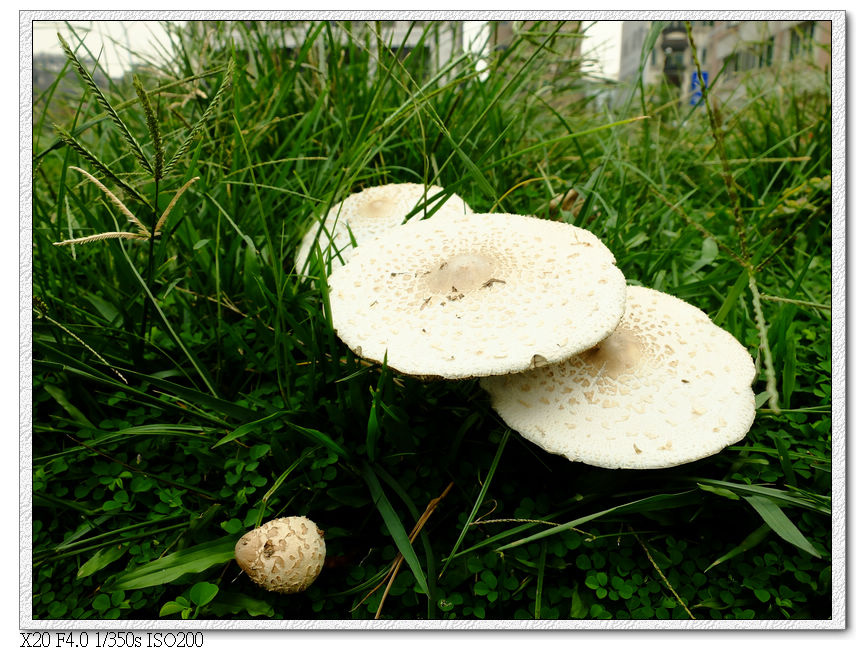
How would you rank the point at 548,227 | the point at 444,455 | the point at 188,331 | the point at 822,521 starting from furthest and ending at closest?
1. the point at 188,331
2. the point at 548,227
3. the point at 444,455
4. the point at 822,521

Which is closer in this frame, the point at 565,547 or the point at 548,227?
the point at 565,547

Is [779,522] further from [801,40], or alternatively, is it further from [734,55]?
[801,40]

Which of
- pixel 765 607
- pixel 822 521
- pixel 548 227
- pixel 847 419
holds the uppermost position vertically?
pixel 548 227

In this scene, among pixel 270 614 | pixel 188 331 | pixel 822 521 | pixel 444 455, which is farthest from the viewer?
pixel 188 331

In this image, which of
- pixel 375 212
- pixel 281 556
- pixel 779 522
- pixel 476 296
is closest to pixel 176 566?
pixel 281 556

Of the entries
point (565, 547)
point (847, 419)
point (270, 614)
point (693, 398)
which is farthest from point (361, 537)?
point (847, 419)

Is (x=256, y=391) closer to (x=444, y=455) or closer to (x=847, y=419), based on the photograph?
(x=444, y=455)

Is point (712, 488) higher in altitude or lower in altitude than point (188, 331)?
lower

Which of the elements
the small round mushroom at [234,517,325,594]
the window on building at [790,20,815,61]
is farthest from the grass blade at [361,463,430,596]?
the window on building at [790,20,815,61]
